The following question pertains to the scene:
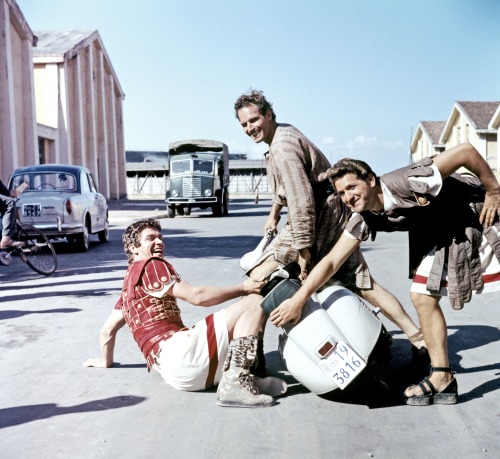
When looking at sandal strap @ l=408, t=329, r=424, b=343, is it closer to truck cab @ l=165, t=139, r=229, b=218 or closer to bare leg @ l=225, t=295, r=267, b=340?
bare leg @ l=225, t=295, r=267, b=340

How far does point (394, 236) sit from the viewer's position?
62.3ft

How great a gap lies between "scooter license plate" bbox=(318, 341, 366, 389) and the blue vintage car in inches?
440

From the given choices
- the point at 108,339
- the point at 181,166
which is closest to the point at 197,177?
the point at 181,166

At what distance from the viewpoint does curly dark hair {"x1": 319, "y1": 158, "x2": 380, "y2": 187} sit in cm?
418

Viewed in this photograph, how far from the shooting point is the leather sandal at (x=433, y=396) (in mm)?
4469

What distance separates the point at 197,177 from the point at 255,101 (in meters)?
28.6

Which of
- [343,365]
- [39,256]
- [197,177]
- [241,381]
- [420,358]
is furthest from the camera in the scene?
[197,177]

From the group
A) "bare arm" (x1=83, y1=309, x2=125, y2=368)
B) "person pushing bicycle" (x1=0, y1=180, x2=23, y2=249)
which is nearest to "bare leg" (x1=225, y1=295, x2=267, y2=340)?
"bare arm" (x1=83, y1=309, x2=125, y2=368)

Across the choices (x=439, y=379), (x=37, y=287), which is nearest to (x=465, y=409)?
(x=439, y=379)

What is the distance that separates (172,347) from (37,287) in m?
6.19

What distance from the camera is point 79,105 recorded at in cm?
4275

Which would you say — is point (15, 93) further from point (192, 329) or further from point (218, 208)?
point (192, 329)

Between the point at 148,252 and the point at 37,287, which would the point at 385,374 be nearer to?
the point at 148,252

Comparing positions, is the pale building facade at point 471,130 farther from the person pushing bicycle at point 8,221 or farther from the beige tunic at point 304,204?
the beige tunic at point 304,204
